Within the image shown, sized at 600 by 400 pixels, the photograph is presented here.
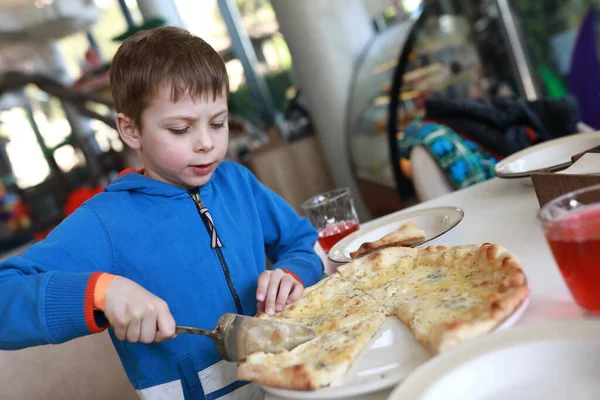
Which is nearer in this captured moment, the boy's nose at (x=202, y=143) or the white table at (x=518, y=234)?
the white table at (x=518, y=234)

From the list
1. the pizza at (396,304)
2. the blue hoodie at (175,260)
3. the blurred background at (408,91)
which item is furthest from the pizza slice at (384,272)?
the blurred background at (408,91)

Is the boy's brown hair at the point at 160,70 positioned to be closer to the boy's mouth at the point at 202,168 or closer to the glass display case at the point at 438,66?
the boy's mouth at the point at 202,168

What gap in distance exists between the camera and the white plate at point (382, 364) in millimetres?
668

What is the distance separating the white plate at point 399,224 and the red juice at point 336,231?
8 centimetres

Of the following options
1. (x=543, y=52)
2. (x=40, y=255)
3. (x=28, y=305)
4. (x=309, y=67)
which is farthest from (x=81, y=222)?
(x=309, y=67)

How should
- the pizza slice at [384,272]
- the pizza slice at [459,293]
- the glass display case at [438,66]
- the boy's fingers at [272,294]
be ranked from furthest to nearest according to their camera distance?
the glass display case at [438,66]
the boy's fingers at [272,294]
the pizza slice at [384,272]
the pizza slice at [459,293]

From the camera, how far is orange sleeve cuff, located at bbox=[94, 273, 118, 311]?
95 centimetres

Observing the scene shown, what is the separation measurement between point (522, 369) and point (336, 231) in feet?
3.13

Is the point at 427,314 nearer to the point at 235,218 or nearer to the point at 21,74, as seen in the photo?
the point at 235,218

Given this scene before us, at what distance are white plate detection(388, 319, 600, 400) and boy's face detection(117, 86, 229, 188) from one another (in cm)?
78

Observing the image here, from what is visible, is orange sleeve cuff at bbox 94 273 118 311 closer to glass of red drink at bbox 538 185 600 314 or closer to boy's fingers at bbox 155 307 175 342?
boy's fingers at bbox 155 307 175 342

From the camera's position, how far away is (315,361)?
0.76m

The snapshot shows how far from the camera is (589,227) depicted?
65cm

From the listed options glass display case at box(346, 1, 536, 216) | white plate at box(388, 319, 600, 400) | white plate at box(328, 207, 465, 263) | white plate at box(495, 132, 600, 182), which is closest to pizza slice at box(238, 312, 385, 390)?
white plate at box(388, 319, 600, 400)
